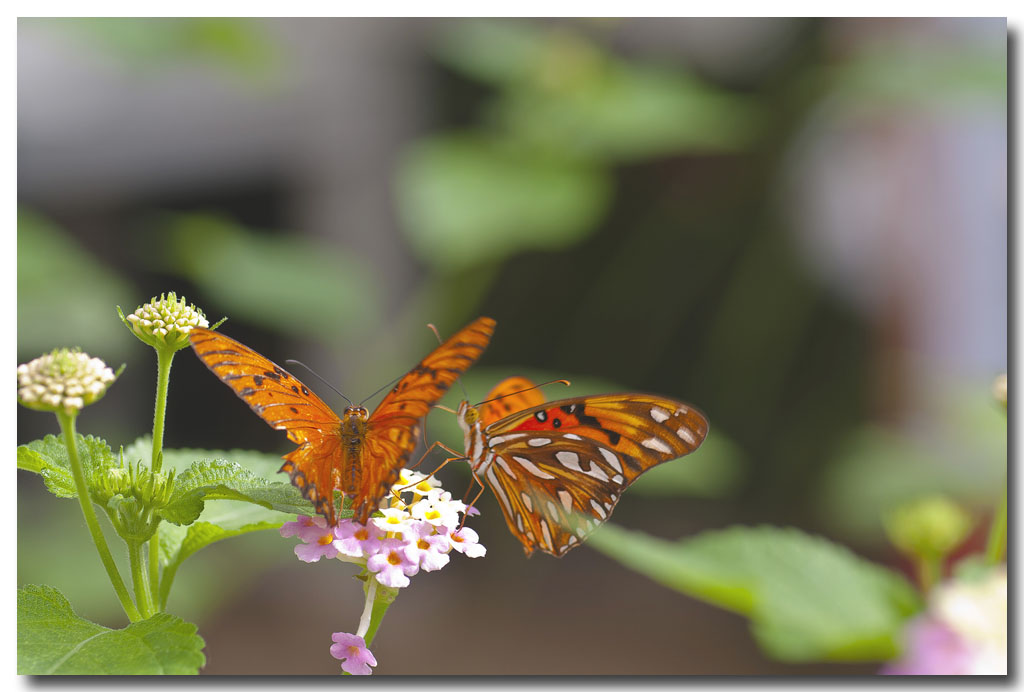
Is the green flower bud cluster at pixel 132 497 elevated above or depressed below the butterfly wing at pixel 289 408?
below

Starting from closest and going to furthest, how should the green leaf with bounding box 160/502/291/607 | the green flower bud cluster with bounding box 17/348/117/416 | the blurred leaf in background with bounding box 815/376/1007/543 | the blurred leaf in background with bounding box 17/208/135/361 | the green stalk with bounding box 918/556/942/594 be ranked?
1. the green flower bud cluster with bounding box 17/348/117/416
2. the green leaf with bounding box 160/502/291/607
3. the green stalk with bounding box 918/556/942/594
4. the blurred leaf in background with bounding box 17/208/135/361
5. the blurred leaf in background with bounding box 815/376/1007/543

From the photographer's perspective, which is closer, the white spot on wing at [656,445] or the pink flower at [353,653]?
the pink flower at [353,653]

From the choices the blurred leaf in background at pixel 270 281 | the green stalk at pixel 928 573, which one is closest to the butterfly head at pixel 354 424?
the green stalk at pixel 928 573

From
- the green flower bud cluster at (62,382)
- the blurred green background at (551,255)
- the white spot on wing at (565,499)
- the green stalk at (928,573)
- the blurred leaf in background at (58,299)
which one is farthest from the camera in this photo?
the blurred green background at (551,255)

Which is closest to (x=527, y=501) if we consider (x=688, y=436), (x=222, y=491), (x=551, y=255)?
(x=688, y=436)

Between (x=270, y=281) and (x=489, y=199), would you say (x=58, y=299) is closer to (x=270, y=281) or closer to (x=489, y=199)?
(x=270, y=281)

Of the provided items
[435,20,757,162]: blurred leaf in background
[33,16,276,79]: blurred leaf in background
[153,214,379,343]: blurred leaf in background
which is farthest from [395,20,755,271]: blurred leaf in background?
[33,16,276,79]: blurred leaf in background

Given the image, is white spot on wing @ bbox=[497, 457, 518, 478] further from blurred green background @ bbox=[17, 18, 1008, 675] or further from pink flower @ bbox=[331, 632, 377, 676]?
blurred green background @ bbox=[17, 18, 1008, 675]

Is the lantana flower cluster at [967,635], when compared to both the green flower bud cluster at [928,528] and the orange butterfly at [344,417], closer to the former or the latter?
the orange butterfly at [344,417]
